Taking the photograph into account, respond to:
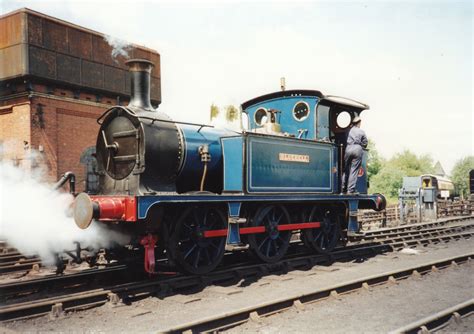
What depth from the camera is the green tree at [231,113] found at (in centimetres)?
889

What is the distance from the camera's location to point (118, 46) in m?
19.2

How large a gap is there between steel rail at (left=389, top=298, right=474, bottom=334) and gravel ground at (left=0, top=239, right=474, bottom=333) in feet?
1.04

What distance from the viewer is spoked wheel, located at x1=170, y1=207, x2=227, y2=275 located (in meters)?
6.54

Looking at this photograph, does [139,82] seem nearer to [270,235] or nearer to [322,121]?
[270,235]

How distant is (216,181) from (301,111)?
8.25 ft

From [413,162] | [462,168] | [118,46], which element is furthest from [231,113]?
[462,168]

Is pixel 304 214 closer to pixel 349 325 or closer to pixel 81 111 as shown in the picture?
pixel 349 325

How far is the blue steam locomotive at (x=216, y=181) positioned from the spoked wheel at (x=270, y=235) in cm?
2

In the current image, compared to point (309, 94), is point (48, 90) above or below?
above

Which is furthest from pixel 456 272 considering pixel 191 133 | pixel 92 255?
pixel 92 255

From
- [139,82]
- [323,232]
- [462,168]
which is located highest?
[139,82]

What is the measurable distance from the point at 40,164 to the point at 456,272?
13539 millimetres

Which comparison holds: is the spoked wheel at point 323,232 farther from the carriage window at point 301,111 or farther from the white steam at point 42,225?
the white steam at point 42,225

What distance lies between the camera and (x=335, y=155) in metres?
9.08
